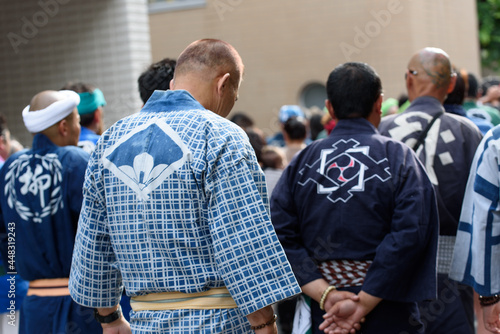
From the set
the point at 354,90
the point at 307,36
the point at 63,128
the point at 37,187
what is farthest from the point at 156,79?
the point at 307,36

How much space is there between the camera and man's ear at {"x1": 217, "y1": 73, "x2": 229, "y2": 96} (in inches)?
97.6

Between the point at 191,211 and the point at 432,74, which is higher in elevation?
the point at 432,74

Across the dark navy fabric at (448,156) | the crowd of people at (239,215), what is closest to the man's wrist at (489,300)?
the crowd of people at (239,215)

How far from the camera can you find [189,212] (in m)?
2.28

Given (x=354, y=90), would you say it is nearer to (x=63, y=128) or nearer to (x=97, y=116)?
(x=63, y=128)

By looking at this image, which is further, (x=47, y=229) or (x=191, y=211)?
(x=47, y=229)

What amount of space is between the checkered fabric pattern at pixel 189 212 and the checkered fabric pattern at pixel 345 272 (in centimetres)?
80

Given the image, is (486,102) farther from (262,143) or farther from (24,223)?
(24,223)

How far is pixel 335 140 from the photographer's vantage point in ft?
10.4

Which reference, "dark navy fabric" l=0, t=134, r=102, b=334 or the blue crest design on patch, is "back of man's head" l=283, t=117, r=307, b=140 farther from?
the blue crest design on patch

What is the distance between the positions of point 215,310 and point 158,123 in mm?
735

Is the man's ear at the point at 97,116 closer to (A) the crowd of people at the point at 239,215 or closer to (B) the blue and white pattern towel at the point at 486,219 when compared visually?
(A) the crowd of people at the point at 239,215

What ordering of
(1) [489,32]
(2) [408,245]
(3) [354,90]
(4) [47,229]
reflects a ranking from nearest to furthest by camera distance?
(2) [408,245] → (3) [354,90] → (4) [47,229] → (1) [489,32]

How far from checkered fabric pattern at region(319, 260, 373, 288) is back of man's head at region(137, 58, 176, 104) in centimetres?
133
